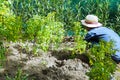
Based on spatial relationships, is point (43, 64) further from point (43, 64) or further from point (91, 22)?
point (91, 22)

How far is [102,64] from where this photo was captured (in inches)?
221

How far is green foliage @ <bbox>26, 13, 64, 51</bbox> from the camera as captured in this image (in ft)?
22.2

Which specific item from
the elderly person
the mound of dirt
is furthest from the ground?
the elderly person

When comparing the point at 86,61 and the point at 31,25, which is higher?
the point at 31,25

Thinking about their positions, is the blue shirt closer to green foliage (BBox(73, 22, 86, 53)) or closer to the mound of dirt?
green foliage (BBox(73, 22, 86, 53))

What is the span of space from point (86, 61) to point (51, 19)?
930mm

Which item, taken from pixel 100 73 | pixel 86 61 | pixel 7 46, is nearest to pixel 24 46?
pixel 7 46

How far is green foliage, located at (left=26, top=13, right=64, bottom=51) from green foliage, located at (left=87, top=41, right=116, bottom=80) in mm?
1090

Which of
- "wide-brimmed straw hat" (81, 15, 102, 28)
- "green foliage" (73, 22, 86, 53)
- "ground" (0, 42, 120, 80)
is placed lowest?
"ground" (0, 42, 120, 80)

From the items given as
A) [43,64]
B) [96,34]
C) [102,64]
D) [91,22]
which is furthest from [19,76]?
[91,22]

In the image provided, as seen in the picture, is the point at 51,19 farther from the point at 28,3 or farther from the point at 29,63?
the point at 28,3

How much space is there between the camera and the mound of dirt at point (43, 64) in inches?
249

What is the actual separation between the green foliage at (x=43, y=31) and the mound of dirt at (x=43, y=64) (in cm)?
23

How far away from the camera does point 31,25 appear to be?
677 centimetres
